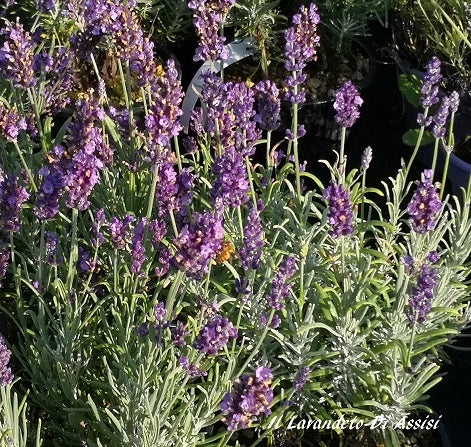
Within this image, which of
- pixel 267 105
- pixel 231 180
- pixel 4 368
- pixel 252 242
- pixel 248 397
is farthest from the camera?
pixel 267 105

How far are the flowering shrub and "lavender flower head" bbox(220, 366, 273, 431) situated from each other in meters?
0.02

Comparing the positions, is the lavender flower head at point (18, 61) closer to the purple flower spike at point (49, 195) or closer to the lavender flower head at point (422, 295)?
the purple flower spike at point (49, 195)

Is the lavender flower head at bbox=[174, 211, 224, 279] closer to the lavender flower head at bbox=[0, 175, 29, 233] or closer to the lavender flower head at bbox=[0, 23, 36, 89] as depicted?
the lavender flower head at bbox=[0, 175, 29, 233]

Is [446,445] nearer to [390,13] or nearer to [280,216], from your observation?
[280,216]

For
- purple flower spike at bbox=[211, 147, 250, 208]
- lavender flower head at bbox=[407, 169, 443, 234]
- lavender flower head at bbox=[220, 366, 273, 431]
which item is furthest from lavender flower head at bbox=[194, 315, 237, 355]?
lavender flower head at bbox=[407, 169, 443, 234]

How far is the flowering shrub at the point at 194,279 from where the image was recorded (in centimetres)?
172

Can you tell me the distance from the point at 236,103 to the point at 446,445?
116cm

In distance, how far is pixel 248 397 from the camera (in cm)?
142

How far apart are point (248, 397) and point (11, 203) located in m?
0.76

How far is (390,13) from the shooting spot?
144 inches

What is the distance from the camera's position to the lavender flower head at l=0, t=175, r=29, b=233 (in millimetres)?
1771

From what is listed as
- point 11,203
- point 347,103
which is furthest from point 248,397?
point 347,103

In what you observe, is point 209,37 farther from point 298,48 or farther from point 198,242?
point 198,242

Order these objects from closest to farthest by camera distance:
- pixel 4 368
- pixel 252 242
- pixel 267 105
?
pixel 4 368
pixel 252 242
pixel 267 105
